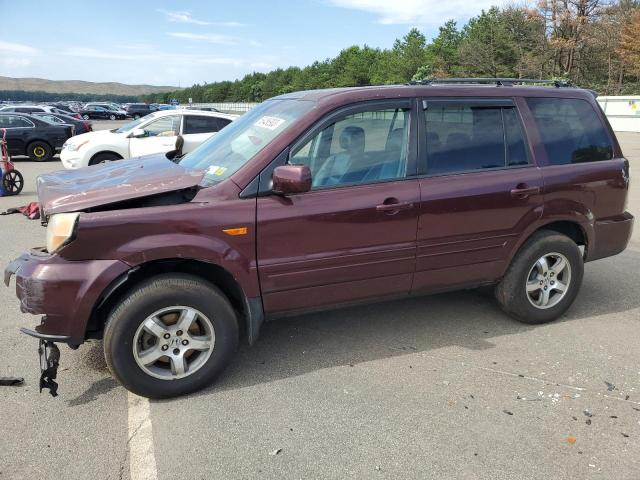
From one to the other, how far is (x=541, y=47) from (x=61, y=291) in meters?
49.8

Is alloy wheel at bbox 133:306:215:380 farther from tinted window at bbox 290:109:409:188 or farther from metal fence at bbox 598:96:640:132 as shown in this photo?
metal fence at bbox 598:96:640:132

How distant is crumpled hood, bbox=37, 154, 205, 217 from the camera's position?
9.89 feet

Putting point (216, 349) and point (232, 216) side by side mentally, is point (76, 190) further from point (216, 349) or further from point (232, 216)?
point (216, 349)

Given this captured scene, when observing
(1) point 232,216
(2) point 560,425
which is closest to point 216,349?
(1) point 232,216

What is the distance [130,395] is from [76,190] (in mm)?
1336

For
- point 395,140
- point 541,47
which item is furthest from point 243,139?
point 541,47

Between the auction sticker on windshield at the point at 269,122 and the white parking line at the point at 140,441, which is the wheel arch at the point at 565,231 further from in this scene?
the white parking line at the point at 140,441

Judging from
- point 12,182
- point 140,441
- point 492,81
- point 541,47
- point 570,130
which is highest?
point 541,47

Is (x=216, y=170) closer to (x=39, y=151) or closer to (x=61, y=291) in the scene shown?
(x=61, y=291)

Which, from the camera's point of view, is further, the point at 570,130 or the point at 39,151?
the point at 39,151

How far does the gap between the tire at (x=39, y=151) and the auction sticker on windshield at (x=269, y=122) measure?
1588cm

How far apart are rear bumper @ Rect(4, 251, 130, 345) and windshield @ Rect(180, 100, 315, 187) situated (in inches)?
33.3

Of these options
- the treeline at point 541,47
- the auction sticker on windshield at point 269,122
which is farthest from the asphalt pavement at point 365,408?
the treeline at point 541,47

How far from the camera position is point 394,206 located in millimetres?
3477
